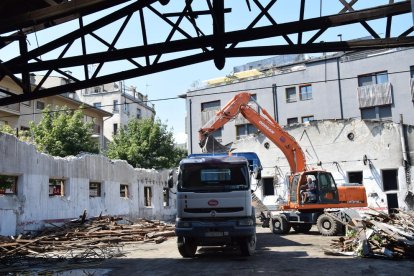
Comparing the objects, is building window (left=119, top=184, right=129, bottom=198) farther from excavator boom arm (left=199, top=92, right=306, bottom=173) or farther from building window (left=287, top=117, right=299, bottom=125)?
building window (left=287, top=117, right=299, bottom=125)

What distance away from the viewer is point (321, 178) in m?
18.3

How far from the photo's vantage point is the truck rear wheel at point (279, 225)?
18.8 m

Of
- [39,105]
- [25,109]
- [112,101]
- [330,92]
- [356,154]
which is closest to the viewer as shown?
[356,154]

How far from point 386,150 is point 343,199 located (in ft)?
36.8

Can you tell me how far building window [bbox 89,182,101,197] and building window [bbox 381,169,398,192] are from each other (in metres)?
18.7

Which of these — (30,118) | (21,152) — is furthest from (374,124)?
(30,118)

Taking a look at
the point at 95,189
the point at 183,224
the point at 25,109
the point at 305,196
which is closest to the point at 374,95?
the point at 305,196

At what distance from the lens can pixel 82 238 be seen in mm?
16156

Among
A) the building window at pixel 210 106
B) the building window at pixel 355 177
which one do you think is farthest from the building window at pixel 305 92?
the building window at pixel 355 177

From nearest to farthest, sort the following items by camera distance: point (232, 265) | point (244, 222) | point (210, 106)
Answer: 1. point (232, 265)
2. point (244, 222)
3. point (210, 106)

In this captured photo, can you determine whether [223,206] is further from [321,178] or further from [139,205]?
[139,205]

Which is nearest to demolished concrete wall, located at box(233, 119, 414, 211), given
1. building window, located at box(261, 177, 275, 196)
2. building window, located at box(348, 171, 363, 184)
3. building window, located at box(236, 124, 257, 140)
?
building window, located at box(348, 171, 363, 184)

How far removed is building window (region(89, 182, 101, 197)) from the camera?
22938 millimetres

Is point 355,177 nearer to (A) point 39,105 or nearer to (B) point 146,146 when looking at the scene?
(B) point 146,146
